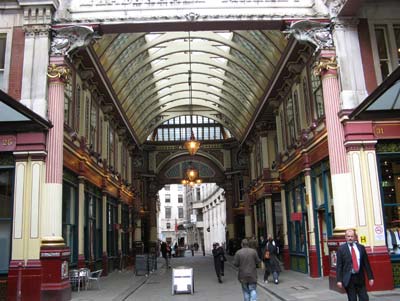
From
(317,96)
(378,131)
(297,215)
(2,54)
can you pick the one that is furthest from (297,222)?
(2,54)

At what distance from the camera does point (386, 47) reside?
51.5 ft

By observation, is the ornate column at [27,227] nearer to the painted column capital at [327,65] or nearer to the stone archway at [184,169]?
the painted column capital at [327,65]

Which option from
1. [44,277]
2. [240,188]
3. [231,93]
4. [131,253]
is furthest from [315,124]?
[240,188]

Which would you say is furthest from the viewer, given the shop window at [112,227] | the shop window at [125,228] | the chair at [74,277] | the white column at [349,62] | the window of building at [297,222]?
the shop window at [125,228]

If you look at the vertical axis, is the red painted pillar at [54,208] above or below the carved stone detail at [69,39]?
below

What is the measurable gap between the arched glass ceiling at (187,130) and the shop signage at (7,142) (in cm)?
2955

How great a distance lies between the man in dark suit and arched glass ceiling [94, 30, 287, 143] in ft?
42.8

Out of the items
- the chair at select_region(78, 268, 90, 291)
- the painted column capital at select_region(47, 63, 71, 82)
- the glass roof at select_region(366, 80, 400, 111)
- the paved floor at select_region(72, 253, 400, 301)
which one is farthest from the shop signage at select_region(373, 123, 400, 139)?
A: the chair at select_region(78, 268, 90, 291)

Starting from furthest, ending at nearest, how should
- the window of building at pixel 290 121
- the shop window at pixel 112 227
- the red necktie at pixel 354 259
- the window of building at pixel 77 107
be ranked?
the shop window at pixel 112 227 → the window of building at pixel 290 121 → the window of building at pixel 77 107 → the red necktie at pixel 354 259

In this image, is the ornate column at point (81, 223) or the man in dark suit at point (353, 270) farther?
the ornate column at point (81, 223)

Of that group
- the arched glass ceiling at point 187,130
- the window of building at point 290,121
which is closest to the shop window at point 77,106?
the window of building at point 290,121

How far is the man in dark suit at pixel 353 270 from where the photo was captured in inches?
334

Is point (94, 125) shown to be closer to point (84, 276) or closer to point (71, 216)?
point (71, 216)

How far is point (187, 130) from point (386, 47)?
29.6 meters
